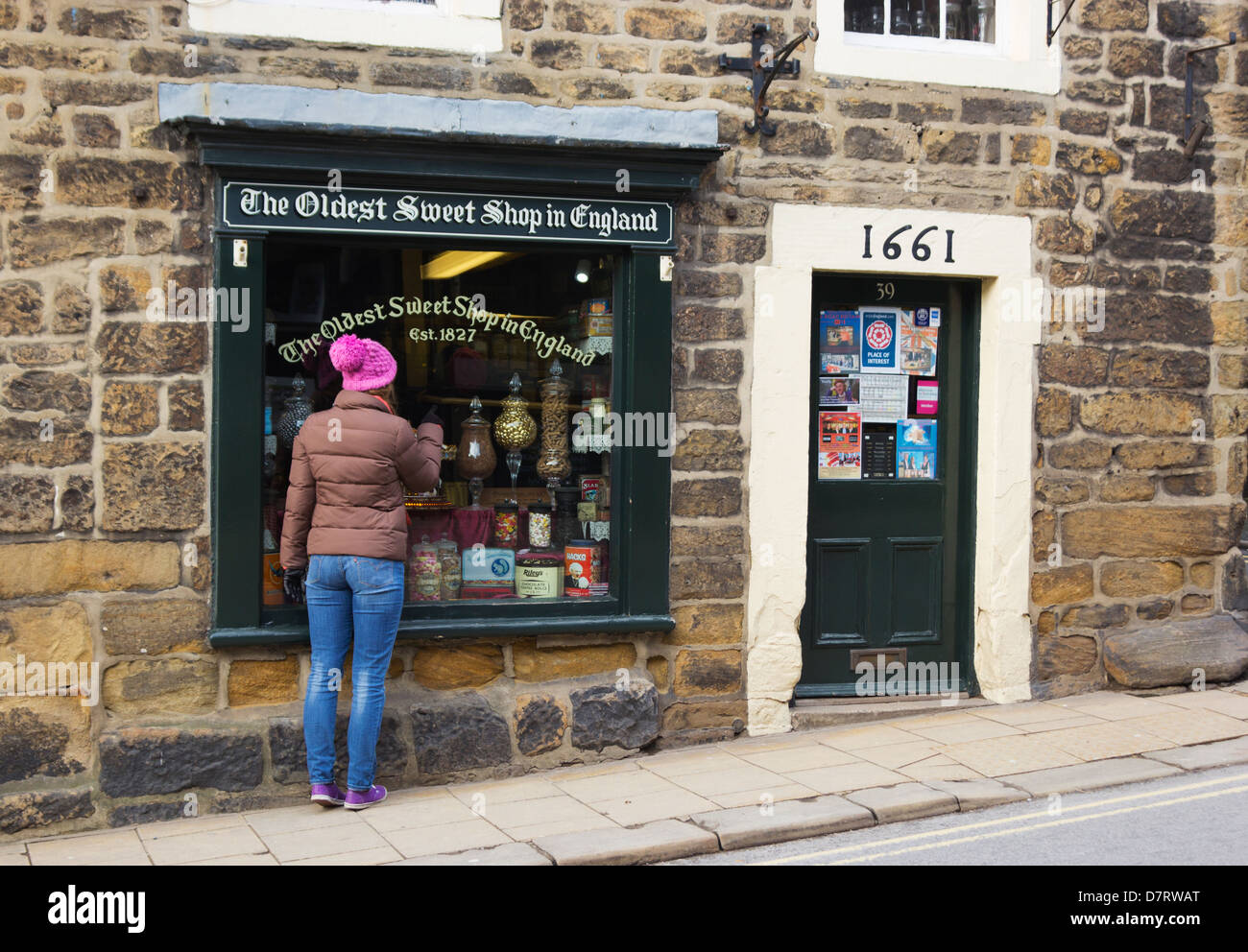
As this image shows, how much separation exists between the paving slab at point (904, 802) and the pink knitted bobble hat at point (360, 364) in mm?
2829

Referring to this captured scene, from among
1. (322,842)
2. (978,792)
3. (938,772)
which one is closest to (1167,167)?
(938,772)

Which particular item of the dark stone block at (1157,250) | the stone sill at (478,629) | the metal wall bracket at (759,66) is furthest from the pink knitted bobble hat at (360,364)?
the dark stone block at (1157,250)

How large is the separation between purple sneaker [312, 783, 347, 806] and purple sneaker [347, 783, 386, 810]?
0.19 ft

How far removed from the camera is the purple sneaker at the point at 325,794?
5.81 m

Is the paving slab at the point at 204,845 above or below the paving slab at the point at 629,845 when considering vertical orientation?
below

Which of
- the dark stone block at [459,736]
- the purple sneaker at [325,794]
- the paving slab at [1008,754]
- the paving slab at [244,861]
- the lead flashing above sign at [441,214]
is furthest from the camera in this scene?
the dark stone block at [459,736]

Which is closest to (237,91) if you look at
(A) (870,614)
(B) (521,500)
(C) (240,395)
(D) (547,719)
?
(C) (240,395)

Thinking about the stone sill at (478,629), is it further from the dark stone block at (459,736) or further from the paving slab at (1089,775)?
the paving slab at (1089,775)

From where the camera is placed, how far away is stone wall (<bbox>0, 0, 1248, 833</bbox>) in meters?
5.82

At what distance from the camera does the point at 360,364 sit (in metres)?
5.95

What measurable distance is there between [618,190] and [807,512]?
2036 mm

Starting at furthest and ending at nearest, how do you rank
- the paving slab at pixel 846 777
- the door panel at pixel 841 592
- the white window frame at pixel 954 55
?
the door panel at pixel 841 592 < the white window frame at pixel 954 55 < the paving slab at pixel 846 777

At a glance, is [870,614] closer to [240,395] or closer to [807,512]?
[807,512]

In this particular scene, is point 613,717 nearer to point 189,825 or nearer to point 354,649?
point 354,649
